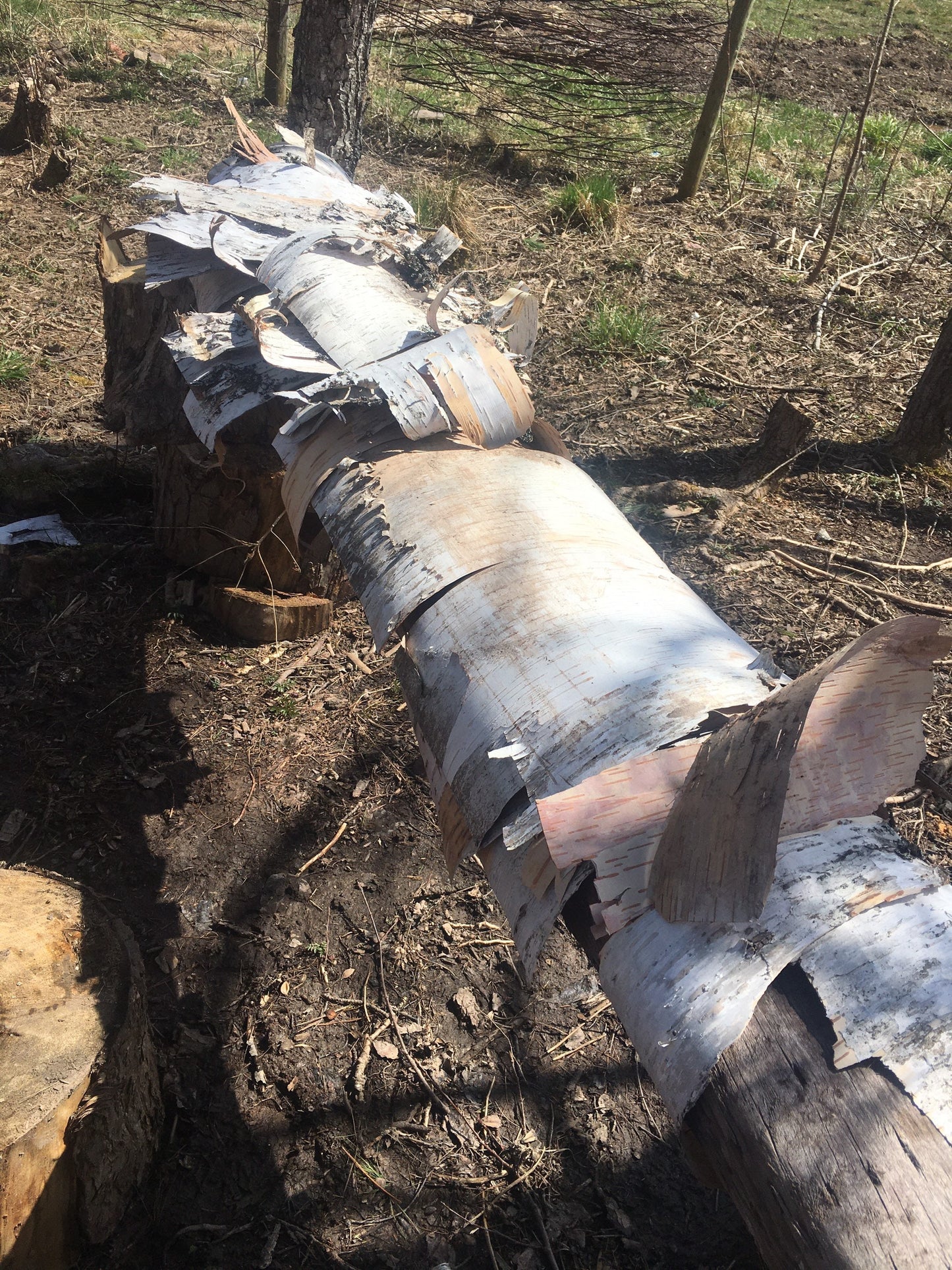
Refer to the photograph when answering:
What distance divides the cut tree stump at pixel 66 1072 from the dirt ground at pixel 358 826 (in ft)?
0.61

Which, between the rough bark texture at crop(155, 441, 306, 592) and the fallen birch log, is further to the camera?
the rough bark texture at crop(155, 441, 306, 592)

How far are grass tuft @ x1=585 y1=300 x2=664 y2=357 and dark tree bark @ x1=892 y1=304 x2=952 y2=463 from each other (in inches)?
50.8

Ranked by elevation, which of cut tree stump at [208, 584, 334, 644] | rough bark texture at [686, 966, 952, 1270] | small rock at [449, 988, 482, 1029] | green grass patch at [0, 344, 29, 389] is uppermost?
rough bark texture at [686, 966, 952, 1270]

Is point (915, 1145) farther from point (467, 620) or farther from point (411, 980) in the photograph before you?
point (411, 980)

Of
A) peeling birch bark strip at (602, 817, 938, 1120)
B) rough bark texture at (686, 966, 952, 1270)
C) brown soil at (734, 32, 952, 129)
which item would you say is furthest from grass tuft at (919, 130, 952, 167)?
rough bark texture at (686, 966, 952, 1270)

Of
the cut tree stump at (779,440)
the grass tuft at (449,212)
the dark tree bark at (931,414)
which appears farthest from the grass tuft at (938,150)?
the cut tree stump at (779,440)

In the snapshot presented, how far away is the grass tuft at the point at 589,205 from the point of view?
Result: 555 centimetres

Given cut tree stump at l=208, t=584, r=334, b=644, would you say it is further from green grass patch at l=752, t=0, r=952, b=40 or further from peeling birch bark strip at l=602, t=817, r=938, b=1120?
green grass patch at l=752, t=0, r=952, b=40

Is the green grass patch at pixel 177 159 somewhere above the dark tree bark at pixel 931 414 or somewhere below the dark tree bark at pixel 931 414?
above

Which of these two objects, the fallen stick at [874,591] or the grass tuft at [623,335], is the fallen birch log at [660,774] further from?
the grass tuft at [623,335]

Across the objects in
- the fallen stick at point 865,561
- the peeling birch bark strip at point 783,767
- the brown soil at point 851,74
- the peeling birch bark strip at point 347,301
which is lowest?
the fallen stick at point 865,561

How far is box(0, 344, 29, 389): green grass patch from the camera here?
3.97m

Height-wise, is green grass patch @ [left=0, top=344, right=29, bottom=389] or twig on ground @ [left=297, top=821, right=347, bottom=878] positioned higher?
green grass patch @ [left=0, top=344, right=29, bottom=389]

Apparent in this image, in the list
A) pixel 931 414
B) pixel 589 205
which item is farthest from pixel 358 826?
pixel 589 205
